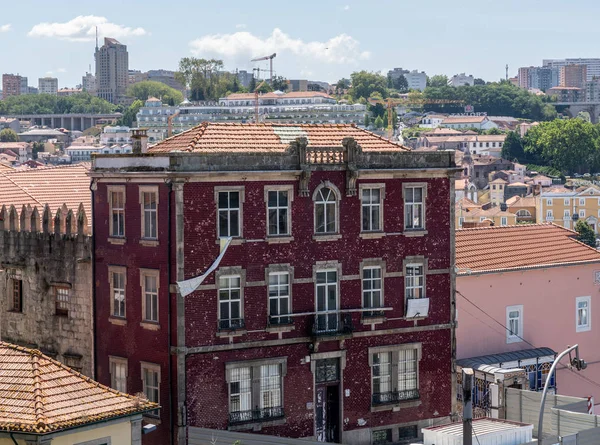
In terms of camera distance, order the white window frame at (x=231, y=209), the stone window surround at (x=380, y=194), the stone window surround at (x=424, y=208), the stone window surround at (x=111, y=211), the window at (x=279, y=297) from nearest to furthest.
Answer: the white window frame at (x=231, y=209), the window at (x=279, y=297), the stone window surround at (x=111, y=211), the stone window surround at (x=380, y=194), the stone window surround at (x=424, y=208)

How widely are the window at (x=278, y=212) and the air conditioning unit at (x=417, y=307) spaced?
4976 millimetres

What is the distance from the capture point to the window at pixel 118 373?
4134cm

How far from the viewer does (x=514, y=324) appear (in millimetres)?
50188

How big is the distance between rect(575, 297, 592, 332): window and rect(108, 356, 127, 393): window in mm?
19300

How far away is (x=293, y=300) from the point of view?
40969 millimetres

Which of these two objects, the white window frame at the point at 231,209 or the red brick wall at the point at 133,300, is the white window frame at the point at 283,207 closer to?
the white window frame at the point at 231,209

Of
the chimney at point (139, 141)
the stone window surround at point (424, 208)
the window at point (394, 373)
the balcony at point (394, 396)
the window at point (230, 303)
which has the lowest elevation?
the balcony at point (394, 396)

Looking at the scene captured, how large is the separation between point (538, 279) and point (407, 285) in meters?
9.10

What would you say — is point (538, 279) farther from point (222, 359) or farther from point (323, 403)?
point (222, 359)

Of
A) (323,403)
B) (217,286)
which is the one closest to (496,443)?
(323,403)

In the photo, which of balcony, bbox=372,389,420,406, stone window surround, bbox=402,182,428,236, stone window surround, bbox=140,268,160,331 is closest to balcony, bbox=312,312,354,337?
balcony, bbox=372,389,420,406

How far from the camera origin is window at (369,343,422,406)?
4266 cm

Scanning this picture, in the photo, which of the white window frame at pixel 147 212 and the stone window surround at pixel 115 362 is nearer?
the white window frame at pixel 147 212

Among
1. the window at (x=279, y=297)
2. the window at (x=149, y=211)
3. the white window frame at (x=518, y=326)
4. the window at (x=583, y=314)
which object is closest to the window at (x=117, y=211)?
the window at (x=149, y=211)
